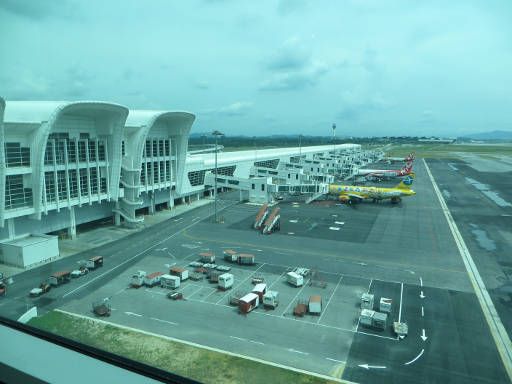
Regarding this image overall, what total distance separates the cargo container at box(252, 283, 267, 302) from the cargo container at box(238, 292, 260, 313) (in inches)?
24.1

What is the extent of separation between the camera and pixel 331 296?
24.0 metres

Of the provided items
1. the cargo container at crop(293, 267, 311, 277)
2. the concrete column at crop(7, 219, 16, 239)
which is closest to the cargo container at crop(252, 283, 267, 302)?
the cargo container at crop(293, 267, 311, 277)

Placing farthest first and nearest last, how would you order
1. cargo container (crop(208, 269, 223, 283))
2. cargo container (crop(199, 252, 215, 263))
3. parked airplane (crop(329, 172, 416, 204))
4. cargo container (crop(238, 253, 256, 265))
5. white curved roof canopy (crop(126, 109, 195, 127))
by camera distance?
parked airplane (crop(329, 172, 416, 204)), white curved roof canopy (crop(126, 109, 195, 127)), cargo container (crop(199, 252, 215, 263)), cargo container (crop(238, 253, 256, 265)), cargo container (crop(208, 269, 223, 283))

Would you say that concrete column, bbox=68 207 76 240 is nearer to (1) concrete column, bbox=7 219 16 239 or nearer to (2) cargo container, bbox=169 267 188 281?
(1) concrete column, bbox=7 219 16 239

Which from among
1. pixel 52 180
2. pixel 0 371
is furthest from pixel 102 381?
pixel 52 180

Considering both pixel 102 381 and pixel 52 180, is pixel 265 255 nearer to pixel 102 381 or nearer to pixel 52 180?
pixel 52 180

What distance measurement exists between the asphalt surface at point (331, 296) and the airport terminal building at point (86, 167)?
19.1 feet

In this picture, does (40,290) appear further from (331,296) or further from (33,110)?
(331,296)

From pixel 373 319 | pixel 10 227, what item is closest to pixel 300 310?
pixel 373 319

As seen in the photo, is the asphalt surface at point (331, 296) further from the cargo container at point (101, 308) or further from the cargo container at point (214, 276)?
the cargo container at point (214, 276)

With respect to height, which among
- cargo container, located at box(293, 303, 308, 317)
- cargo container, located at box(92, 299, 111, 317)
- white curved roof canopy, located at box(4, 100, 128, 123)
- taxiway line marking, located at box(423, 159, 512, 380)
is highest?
white curved roof canopy, located at box(4, 100, 128, 123)

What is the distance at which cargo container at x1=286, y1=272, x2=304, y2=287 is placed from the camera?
2527 cm

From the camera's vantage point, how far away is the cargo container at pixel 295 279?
82.9ft

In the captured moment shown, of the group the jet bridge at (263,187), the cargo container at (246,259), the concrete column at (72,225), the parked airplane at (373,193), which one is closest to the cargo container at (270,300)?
the cargo container at (246,259)
